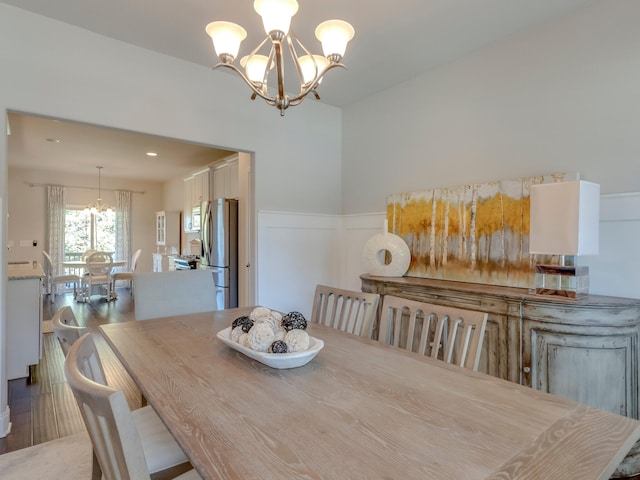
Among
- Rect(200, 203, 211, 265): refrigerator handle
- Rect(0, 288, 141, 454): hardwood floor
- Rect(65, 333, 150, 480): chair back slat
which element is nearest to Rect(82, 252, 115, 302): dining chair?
Rect(0, 288, 141, 454): hardwood floor

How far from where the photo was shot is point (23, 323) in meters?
3.05

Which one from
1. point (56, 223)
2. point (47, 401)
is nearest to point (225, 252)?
point (47, 401)

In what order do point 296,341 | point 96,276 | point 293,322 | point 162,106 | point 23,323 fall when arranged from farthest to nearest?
point 96,276 < point 23,323 < point 162,106 < point 293,322 < point 296,341

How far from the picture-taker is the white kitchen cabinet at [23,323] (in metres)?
2.99

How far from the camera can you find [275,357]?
3.88ft

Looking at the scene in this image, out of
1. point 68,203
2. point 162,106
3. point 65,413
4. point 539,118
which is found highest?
point 162,106

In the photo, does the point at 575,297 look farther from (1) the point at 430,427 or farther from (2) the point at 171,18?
(2) the point at 171,18

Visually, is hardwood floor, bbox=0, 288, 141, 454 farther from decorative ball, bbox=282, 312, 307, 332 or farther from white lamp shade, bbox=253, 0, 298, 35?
white lamp shade, bbox=253, 0, 298, 35

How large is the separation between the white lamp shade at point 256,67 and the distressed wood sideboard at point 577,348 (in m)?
1.84

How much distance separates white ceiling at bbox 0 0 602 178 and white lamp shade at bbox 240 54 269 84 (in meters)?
0.65

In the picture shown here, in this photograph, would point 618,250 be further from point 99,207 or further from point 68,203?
point 68,203

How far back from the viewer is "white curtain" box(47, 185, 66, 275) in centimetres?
716

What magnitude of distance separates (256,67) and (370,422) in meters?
1.75

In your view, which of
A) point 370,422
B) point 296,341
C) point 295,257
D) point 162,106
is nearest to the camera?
point 370,422
